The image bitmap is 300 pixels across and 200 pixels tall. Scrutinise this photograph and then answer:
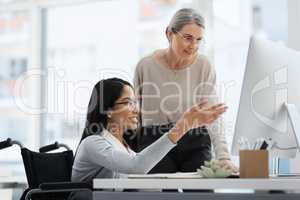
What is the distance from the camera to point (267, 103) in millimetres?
1637

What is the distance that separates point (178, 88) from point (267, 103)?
0.91m

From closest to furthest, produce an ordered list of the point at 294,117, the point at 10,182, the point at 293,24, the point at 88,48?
the point at 294,117, the point at 10,182, the point at 293,24, the point at 88,48

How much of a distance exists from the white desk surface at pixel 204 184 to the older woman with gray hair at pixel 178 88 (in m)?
1.01

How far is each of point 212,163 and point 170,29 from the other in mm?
1200

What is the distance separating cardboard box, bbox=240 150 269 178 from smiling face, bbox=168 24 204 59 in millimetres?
1160

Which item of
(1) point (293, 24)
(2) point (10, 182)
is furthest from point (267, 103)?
(1) point (293, 24)

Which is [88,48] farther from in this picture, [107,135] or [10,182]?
[107,135]

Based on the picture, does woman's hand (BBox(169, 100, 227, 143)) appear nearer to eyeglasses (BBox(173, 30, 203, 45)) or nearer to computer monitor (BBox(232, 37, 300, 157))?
computer monitor (BBox(232, 37, 300, 157))

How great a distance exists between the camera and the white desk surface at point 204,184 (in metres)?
1.29

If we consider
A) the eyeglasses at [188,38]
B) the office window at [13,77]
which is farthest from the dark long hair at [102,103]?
the office window at [13,77]

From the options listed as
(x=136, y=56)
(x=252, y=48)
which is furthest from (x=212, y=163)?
(x=136, y=56)

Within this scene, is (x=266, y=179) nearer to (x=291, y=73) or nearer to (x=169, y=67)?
(x=291, y=73)

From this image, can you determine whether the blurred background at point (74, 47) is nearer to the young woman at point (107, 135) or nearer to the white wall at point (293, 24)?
the white wall at point (293, 24)

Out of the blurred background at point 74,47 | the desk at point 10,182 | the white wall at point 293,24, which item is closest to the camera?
the desk at point 10,182
